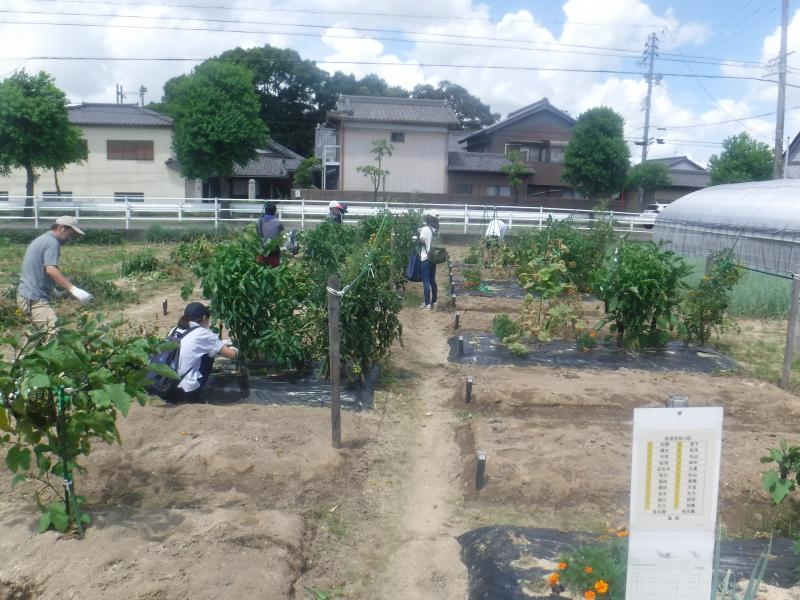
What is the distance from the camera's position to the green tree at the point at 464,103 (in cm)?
6312

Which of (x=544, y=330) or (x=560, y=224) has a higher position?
(x=560, y=224)

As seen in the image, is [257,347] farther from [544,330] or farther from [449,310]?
[449,310]

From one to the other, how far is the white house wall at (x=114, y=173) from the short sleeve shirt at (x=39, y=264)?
28549 millimetres

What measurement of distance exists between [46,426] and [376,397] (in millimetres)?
3596

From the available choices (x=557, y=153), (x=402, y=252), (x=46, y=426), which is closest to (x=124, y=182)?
(x=557, y=153)

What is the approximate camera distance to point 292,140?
160ft

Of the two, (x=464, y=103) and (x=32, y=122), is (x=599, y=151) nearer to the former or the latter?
(x=32, y=122)

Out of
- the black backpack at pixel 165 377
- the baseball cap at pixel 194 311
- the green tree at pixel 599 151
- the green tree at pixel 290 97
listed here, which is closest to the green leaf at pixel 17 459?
the black backpack at pixel 165 377

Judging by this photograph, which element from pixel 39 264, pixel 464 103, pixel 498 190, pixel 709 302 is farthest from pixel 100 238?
pixel 464 103

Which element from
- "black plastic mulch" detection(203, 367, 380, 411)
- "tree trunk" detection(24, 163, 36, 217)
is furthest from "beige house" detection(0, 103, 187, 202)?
"black plastic mulch" detection(203, 367, 380, 411)

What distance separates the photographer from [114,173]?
112 ft

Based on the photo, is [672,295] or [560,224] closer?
[672,295]

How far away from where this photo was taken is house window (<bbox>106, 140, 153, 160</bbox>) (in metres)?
33.8

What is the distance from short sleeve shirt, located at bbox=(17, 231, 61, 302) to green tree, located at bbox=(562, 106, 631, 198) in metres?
29.2
